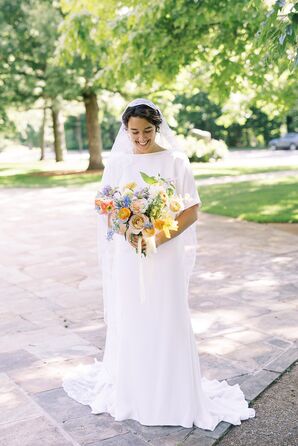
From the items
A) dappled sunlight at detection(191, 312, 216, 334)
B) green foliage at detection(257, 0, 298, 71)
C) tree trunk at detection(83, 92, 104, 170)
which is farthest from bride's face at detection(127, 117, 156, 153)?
tree trunk at detection(83, 92, 104, 170)

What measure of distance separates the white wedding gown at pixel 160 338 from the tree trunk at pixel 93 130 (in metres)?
23.3

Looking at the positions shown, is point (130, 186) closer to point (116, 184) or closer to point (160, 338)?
point (116, 184)

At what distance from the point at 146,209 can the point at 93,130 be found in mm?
24048

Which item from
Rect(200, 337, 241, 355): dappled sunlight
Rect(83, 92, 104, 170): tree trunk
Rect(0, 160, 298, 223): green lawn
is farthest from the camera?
Rect(83, 92, 104, 170): tree trunk

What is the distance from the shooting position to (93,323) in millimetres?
6117

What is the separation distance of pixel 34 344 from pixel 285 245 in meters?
5.46

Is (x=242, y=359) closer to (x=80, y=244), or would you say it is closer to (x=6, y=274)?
(x=6, y=274)

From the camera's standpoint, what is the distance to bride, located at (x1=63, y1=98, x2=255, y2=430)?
3.92 m

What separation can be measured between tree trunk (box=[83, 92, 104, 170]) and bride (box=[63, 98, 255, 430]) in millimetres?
23234

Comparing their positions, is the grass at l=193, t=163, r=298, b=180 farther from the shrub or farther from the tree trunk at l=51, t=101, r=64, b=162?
the tree trunk at l=51, t=101, r=64, b=162

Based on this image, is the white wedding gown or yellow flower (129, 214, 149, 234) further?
→ the white wedding gown

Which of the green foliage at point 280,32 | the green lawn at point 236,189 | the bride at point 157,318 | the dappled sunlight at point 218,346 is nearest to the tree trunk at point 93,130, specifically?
the green lawn at point 236,189

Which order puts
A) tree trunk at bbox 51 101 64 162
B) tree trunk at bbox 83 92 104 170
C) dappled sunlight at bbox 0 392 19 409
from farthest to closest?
tree trunk at bbox 51 101 64 162 < tree trunk at bbox 83 92 104 170 < dappled sunlight at bbox 0 392 19 409

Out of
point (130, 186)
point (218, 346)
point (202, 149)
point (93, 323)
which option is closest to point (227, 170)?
point (202, 149)
